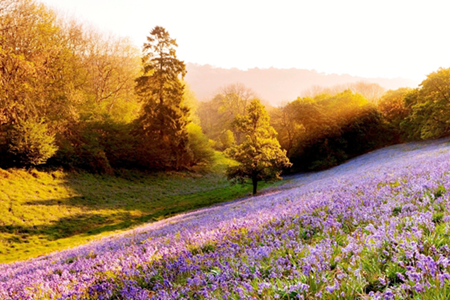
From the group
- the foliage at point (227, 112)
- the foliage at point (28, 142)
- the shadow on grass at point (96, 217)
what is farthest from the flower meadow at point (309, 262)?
the foliage at point (227, 112)

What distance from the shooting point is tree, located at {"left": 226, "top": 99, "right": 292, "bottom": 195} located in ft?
71.2

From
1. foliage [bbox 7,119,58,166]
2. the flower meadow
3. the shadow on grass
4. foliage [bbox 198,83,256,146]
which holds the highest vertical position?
foliage [bbox 198,83,256,146]

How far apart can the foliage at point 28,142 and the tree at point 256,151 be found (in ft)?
60.1

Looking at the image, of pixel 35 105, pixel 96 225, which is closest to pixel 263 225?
pixel 96 225

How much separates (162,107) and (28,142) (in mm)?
20025

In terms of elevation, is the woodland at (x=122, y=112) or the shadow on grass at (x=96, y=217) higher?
the woodland at (x=122, y=112)

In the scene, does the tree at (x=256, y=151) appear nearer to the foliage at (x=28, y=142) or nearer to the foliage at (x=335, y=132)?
the foliage at (x=28, y=142)

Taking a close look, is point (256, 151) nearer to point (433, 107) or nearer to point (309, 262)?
point (309, 262)

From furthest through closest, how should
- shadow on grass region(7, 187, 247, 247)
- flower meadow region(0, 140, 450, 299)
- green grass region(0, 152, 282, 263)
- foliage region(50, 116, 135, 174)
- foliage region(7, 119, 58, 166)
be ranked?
1. foliage region(50, 116, 135, 174)
2. foliage region(7, 119, 58, 166)
3. shadow on grass region(7, 187, 247, 247)
4. green grass region(0, 152, 282, 263)
5. flower meadow region(0, 140, 450, 299)

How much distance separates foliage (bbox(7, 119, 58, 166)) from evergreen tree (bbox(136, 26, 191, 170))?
15870 millimetres

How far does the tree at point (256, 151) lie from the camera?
21.7m

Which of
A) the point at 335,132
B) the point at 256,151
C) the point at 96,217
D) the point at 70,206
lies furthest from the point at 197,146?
the point at 96,217

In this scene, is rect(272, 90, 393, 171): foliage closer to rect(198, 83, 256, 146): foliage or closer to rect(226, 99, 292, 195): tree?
rect(226, 99, 292, 195): tree

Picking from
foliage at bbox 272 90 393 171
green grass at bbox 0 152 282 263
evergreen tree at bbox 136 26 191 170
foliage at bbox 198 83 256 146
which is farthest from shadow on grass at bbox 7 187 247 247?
foliage at bbox 198 83 256 146
